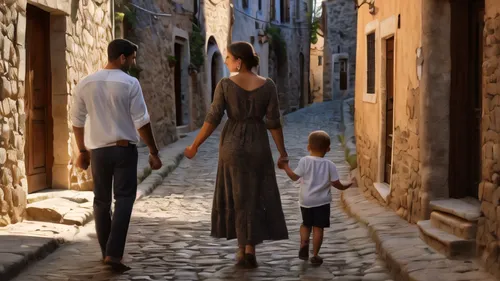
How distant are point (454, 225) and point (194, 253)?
1.97m

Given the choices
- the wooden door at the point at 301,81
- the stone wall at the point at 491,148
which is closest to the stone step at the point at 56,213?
the stone wall at the point at 491,148

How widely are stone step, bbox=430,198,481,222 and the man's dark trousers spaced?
2232mm

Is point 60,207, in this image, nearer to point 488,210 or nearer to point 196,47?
point 488,210

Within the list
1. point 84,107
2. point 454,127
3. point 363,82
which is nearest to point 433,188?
point 454,127

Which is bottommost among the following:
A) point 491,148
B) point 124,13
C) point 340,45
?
point 491,148

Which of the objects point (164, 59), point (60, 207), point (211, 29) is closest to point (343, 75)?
point (211, 29)

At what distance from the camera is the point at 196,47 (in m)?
19.3

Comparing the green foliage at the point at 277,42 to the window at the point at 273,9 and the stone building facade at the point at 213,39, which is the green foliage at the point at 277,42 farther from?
the stone building facade at the point at 213,39

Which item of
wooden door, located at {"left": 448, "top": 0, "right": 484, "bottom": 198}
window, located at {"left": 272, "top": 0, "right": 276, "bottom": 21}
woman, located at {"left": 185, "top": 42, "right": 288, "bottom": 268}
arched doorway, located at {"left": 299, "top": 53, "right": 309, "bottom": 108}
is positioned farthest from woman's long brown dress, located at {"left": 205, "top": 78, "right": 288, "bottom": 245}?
arched doorway, located at {"left": 299, "top": 53, "right": 309, "bottom": 108}

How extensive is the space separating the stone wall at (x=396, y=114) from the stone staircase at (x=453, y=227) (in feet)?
1.43

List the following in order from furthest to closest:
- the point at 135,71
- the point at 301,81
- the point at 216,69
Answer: the point at 301,81, the point at 216,69, the point at 135,71

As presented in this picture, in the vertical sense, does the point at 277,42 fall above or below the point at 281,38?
below

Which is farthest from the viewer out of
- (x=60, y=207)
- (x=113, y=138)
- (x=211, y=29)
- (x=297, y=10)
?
(x=297, y=10)

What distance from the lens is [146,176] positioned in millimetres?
11680
